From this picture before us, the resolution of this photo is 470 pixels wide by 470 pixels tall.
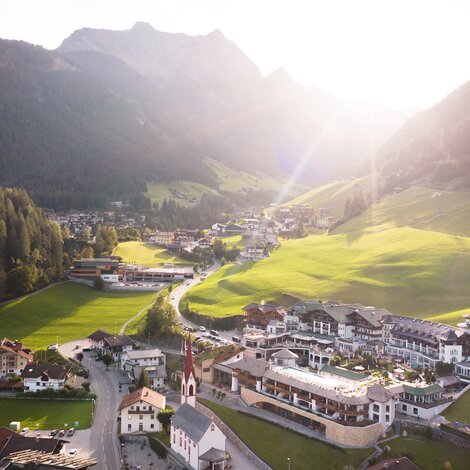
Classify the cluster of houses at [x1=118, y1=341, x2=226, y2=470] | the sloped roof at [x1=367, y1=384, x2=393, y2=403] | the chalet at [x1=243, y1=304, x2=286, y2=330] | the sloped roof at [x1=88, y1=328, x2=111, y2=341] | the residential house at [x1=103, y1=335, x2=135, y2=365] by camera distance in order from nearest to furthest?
the cluster of houses at [x1=118, y1=341, x2=226, y2=470] → the sloped roof at [x1=367, y1=384, x2=393, y2=403] → the residential house at [x1=103, y1=335, x2=135, y2=365] → the sloped roof at [x1=88, y1=328, x2=111, y2=341] → the chalet at [x1=243, y1=304, x2=286, y2=330]

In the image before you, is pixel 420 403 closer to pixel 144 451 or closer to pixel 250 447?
pixel 250 447

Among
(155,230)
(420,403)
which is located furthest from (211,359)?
(155,230)

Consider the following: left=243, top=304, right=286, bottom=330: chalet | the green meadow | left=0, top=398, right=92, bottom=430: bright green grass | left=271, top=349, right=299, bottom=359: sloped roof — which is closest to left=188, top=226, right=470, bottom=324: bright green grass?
the green meadow

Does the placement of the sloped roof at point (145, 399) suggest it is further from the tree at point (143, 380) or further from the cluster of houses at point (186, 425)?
the tree at point (143, 380)

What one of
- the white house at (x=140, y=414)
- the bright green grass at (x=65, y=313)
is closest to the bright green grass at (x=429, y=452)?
the white house at (x=140, y=414)

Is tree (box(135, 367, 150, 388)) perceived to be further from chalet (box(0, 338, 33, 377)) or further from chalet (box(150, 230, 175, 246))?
chalet (box(150, 230, 175, 246))

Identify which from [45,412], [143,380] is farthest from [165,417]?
[45,412]
